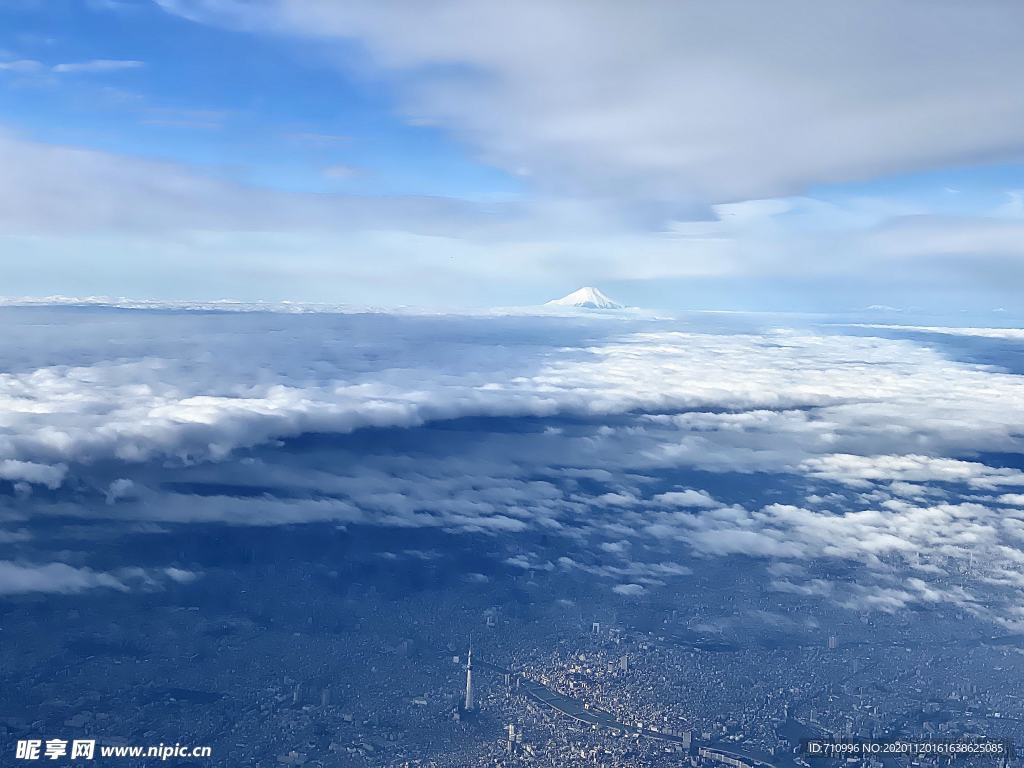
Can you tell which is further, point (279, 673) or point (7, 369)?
point (7, 369)

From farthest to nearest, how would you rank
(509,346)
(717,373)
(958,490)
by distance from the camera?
(509,346) → (717,373) → (958,490)

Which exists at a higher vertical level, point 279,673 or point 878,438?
point 878,438

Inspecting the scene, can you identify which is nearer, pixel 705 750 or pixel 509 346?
pixel 705 750

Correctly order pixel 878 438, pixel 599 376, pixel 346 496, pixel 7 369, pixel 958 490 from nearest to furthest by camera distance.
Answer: pixel 346 496
pixel 958 490
pixel 7 369
pixel 878 438
pixel 599 376

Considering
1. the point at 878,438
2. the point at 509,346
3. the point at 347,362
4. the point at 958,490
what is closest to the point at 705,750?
the point at 958,490

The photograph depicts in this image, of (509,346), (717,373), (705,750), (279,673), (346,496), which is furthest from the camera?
(509,346)

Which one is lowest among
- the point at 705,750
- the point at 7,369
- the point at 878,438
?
the point at 705,750

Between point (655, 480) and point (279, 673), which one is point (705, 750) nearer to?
point (279, 673)

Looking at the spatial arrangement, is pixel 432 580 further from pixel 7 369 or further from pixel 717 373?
pixel 717 373

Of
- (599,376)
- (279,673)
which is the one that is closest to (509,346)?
(599,376)
